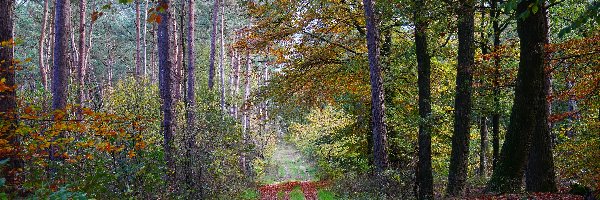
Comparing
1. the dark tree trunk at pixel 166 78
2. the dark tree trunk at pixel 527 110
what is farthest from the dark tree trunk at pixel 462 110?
the dark tree trunk at pixel 166 78

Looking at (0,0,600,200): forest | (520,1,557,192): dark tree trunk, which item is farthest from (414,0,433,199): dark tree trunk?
(520,1,557,192): dark tree trunk

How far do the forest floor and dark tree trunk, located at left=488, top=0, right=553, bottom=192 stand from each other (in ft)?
23.2

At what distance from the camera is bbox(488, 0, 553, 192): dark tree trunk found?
31.9 ft

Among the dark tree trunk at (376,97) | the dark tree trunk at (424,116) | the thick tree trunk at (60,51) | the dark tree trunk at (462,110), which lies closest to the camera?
the dark tree trunk at (376,97)

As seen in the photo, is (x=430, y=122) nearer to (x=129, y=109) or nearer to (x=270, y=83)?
(x=270, y=83)

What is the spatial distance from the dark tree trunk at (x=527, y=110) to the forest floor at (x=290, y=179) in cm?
706

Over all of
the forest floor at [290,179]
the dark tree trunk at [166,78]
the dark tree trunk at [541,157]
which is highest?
the dark tree trunk at [166,78]

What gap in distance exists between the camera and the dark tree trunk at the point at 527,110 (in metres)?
9.72

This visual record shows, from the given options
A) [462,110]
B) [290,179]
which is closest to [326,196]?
[462,110]

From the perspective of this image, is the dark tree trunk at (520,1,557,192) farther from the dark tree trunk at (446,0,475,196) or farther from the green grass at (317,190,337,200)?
the green grass at (317,190,337,200)

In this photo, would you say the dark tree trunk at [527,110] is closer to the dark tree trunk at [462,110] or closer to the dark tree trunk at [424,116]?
the dark tree trunk at [462,110]

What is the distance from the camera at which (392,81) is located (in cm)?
1475

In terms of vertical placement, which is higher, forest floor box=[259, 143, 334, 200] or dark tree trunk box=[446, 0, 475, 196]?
dark tree trunk box=[446, 0, 475, 196]

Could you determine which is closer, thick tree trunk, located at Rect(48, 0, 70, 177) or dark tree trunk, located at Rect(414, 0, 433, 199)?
dark tree trunk, located at Rect(414, 0, 433, 199)
